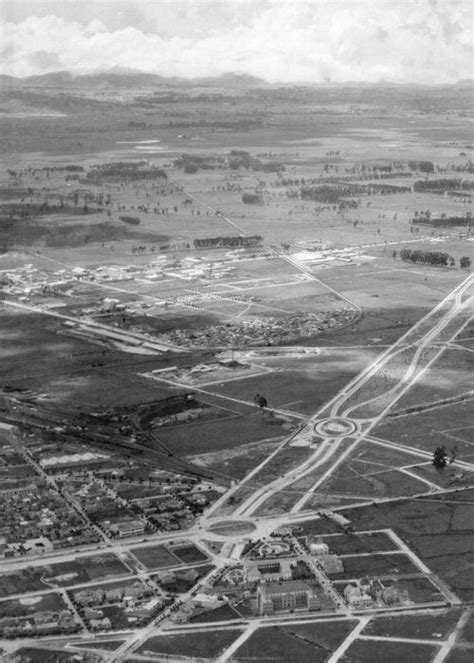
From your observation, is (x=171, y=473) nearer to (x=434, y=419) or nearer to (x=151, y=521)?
(x=151, y=521)

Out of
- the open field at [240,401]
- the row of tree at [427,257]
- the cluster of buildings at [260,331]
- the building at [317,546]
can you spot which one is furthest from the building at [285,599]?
the row of tree at [427,257]

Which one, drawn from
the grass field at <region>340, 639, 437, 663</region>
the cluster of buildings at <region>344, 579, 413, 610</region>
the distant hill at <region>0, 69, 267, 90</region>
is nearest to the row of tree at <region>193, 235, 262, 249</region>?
the cluster of buildings at <region>344, 579, 413, 610</region>

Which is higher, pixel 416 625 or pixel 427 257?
pixel 427 257

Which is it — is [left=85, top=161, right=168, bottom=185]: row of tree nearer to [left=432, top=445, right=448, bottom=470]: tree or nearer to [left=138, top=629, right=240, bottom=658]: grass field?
[left=432, top=445, right=448, bottom=470]: tree

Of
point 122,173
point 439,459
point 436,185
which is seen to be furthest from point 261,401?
point 122,173

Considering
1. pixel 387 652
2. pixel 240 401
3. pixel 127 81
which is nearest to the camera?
pixel 387 652

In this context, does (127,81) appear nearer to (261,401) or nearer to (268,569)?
(261,401)
